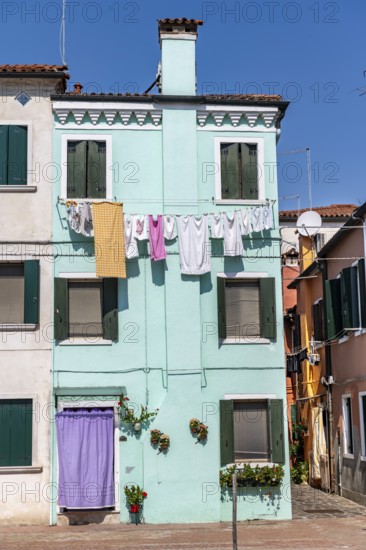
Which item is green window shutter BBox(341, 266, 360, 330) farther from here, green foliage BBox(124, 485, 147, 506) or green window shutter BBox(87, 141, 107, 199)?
green foliage BBox(124, 485, 147, 506)

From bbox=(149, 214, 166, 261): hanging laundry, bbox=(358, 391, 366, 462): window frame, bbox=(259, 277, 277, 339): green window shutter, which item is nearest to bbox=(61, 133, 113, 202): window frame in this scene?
bbox=(149, 214, 166, 261): hanging laundry

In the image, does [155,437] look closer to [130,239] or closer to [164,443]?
[164,443]

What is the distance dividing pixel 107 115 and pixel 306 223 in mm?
6370

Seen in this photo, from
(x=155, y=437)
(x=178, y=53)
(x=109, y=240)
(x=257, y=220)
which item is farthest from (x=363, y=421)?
(x=178, y=53)

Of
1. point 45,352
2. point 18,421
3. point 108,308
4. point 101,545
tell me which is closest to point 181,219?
point 108,308

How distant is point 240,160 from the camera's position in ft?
66.5

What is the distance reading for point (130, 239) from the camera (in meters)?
19.5

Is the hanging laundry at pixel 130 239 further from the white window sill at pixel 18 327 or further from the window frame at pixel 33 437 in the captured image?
the window frame at pixel 33 437

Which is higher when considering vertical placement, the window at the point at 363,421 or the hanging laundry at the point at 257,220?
the hanging laundry at the point at 257,220

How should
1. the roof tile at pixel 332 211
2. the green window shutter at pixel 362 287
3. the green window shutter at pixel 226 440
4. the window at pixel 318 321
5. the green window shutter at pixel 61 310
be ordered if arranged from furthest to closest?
the roof tile at pixel 332 211 < the window at pixel 318 321 < the green window shutter at pixel 362 287 < the green window shutter at pixel 61 310 < the green window shutter at pixel 226 440

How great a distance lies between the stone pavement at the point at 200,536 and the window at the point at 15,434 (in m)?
1.50

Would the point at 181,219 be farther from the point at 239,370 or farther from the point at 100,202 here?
the point at 239,370

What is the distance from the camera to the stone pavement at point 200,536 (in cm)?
1594

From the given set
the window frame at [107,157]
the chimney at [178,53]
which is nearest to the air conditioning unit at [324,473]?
the window frame at [107,157]
